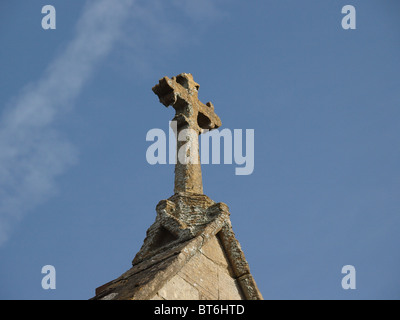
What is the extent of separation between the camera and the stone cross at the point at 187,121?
24.5ft

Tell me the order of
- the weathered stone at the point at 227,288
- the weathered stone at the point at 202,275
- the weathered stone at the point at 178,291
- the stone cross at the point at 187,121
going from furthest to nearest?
the stone cross at the point at 187,121 < the weathered stone at the point at 227,288 < the weathered stone at the point at 202,275 < the weathered stone at the point at 178,291

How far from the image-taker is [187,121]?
26.3 feet

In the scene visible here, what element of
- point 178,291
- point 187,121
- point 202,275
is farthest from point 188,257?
point 187,121

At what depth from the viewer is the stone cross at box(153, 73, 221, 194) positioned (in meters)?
7.46

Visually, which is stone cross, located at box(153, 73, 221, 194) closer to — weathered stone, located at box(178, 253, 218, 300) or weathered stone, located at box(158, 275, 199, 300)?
weathered stone, located at box(178, 253, 218, 300)

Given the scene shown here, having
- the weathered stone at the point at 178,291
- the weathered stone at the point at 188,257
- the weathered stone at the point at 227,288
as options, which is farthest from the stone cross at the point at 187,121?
the weathered stone at the point at 178,291

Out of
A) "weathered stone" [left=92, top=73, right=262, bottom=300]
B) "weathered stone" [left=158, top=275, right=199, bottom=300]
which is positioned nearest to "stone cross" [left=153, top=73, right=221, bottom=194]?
"weathered stone" [left=92, top=73, right=262, bottom=300]

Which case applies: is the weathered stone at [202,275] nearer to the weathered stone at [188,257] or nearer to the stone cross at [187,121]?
the weathered stone at [188,257]

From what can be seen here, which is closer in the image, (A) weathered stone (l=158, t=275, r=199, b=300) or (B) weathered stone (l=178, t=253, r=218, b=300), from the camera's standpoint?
(A) weathered stone (l=158, t=275, r=199, b=300)
